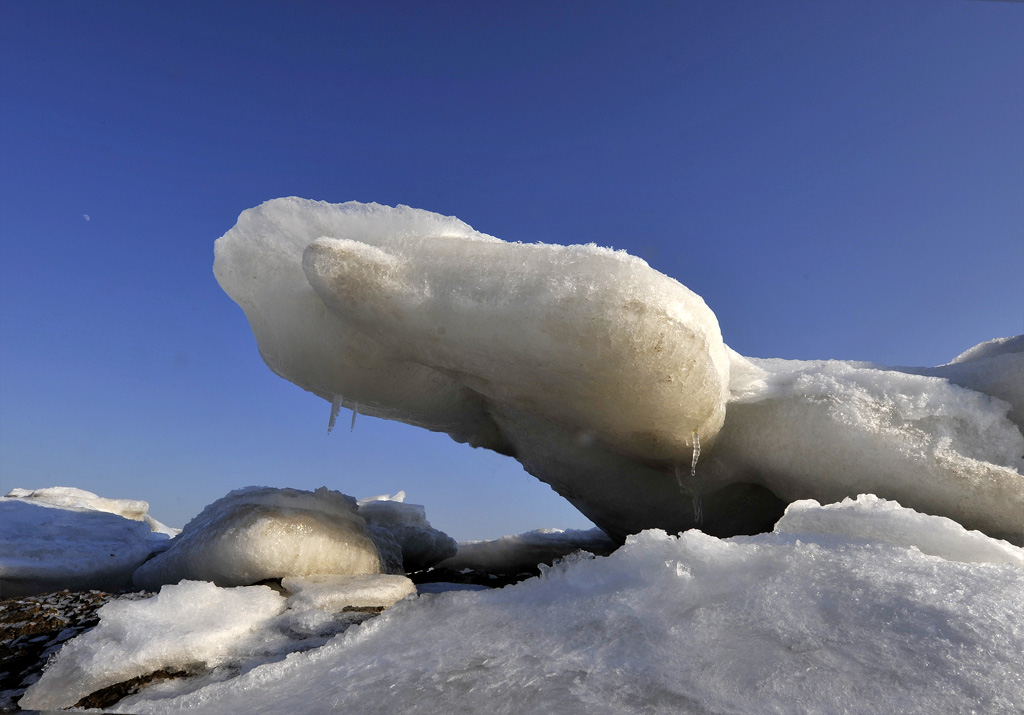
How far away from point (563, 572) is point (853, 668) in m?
0.95

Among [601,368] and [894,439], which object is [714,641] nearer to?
[601,368]

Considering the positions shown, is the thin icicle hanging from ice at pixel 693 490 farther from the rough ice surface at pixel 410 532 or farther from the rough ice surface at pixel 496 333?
the rough ice surface at pixel 410 532

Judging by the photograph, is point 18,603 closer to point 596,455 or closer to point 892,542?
point 596,455

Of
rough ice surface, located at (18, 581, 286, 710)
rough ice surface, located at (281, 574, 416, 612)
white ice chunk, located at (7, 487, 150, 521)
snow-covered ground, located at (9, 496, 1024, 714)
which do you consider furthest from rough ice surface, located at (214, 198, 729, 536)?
white ice chunk, located at (7, 487, 150, 521)

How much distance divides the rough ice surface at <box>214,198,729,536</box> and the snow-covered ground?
2.73 ft

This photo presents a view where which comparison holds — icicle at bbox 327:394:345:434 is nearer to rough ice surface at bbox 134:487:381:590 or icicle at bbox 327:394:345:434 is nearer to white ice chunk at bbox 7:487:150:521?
rough ice surface at bbox 134:487:381:590

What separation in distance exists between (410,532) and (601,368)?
7.41 ft

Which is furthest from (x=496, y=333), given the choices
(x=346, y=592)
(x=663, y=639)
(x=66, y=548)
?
(x=66, y=548)

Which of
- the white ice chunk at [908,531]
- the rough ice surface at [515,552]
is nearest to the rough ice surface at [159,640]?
the white ice chunk at [908,531]

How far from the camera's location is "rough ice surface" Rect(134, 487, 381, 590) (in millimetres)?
2566

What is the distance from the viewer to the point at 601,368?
2406mm

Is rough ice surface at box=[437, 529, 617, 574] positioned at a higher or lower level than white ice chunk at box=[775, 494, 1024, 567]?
lower

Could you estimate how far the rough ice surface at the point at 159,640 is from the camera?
1470mm

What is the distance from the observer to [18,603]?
2289mm
